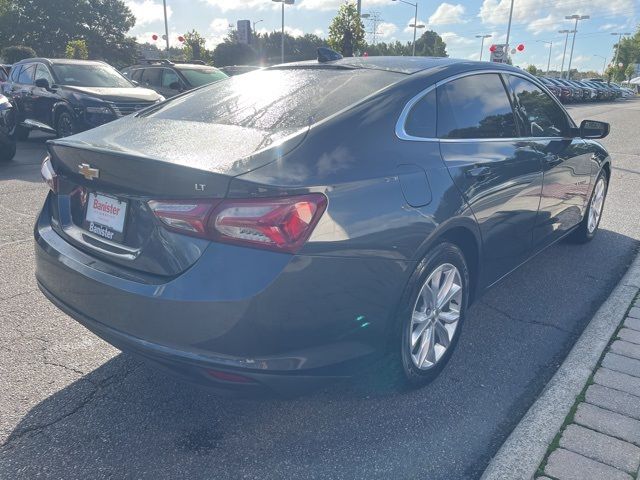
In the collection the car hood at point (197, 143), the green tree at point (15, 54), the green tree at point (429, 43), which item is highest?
the green tree at point (429, 43)

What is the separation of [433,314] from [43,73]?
1043 centimetres

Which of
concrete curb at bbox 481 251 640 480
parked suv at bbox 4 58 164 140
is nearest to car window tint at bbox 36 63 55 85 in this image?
parked suv at bbox 4 58 164 140

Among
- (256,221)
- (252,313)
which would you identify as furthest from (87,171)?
(252,313)

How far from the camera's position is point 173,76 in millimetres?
12328

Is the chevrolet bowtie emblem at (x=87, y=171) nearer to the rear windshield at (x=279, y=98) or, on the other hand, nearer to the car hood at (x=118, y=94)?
the rear windshield at (x=279, y=98)

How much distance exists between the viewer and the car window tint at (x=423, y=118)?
2.59 meters

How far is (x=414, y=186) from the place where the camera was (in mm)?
2434

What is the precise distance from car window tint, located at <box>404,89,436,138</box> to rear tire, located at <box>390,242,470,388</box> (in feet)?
1.88

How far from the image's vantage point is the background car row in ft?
116

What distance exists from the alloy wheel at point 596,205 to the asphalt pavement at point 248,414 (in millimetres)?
1682

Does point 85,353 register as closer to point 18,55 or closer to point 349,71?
point 349,71

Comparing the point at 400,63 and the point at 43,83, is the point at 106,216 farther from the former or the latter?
the point at 43,83

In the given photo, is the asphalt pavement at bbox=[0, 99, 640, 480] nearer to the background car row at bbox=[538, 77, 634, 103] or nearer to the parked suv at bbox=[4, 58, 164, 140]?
the parked suv at bbox=[4, 58, 164, 140]

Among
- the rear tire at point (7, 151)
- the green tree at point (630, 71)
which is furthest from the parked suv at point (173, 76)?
the green tree at point (630, 71)
